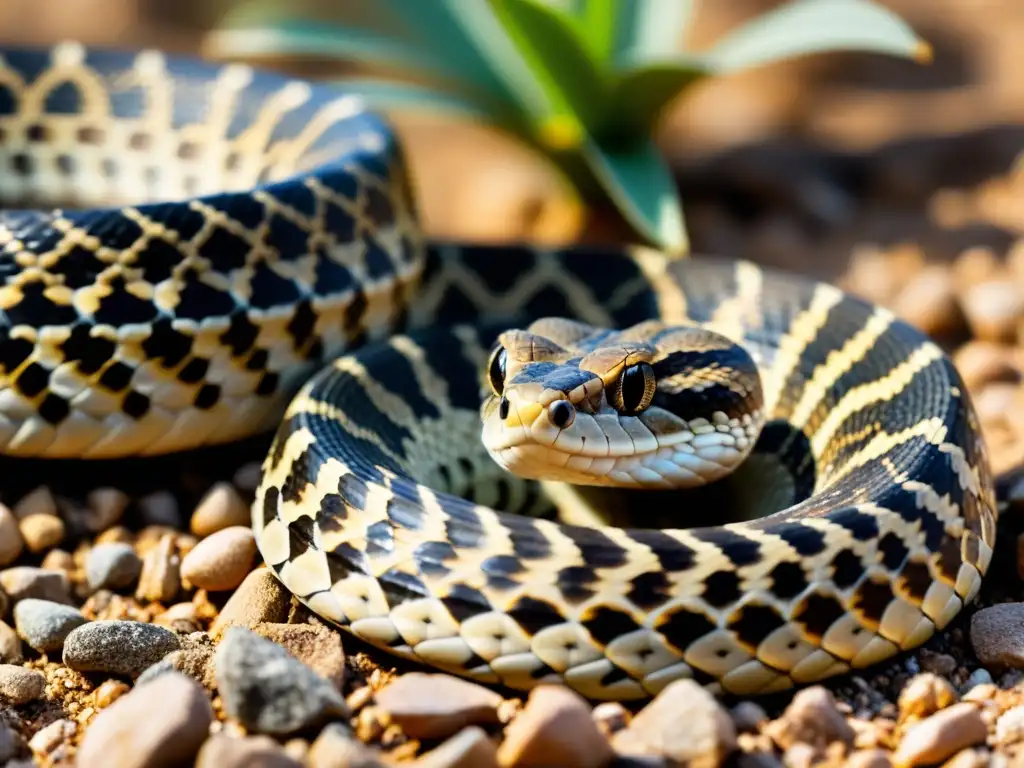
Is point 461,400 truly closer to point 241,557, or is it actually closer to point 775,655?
point 241,557

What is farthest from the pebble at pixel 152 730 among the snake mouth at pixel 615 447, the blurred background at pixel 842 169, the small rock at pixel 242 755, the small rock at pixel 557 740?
the blurred background at pixel 842 169

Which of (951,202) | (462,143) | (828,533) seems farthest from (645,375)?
(462,143)

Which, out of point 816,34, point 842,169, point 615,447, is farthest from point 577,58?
point 615,447

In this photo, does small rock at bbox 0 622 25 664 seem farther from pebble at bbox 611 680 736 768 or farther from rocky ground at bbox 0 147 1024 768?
pebble at bbox 611 680 736 768

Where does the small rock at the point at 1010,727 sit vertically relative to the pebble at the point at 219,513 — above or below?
above

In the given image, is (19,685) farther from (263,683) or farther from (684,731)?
(684,731)

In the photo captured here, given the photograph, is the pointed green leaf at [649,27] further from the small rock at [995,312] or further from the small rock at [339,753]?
the small rock at [339,753]
